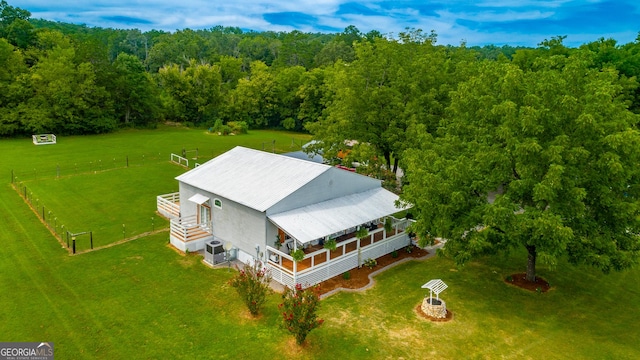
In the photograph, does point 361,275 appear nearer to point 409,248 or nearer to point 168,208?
point 409,248

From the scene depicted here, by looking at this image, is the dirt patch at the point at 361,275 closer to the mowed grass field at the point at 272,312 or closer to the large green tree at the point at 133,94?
the mowed grass field at the point at 272,312

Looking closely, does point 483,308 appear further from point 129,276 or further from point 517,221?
point 129,276

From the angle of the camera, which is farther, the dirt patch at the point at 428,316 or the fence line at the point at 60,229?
the fence line at the point at 60,229

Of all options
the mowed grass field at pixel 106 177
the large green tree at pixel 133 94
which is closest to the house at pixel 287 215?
the mowed grass field at pixel 106 177

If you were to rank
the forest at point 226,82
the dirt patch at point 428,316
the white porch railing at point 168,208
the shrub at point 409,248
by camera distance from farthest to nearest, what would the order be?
the forest at point 226,82 → the white porch railing at point 168,208 → the shrub at point 409,248 → the dirt patch at point 428,316

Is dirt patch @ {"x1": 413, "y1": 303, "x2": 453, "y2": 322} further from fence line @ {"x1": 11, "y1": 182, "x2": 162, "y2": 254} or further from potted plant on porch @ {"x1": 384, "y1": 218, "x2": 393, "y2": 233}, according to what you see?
fence line @ {"x1": 11, "y1": 182, "x2": 162, "y2": 254}

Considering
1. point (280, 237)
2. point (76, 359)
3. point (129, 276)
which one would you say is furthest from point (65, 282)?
point (280, 237)

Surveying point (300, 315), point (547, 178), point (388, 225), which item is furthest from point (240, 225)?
point (547, 178)

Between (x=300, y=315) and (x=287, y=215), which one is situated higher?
(x=287, y=215)
